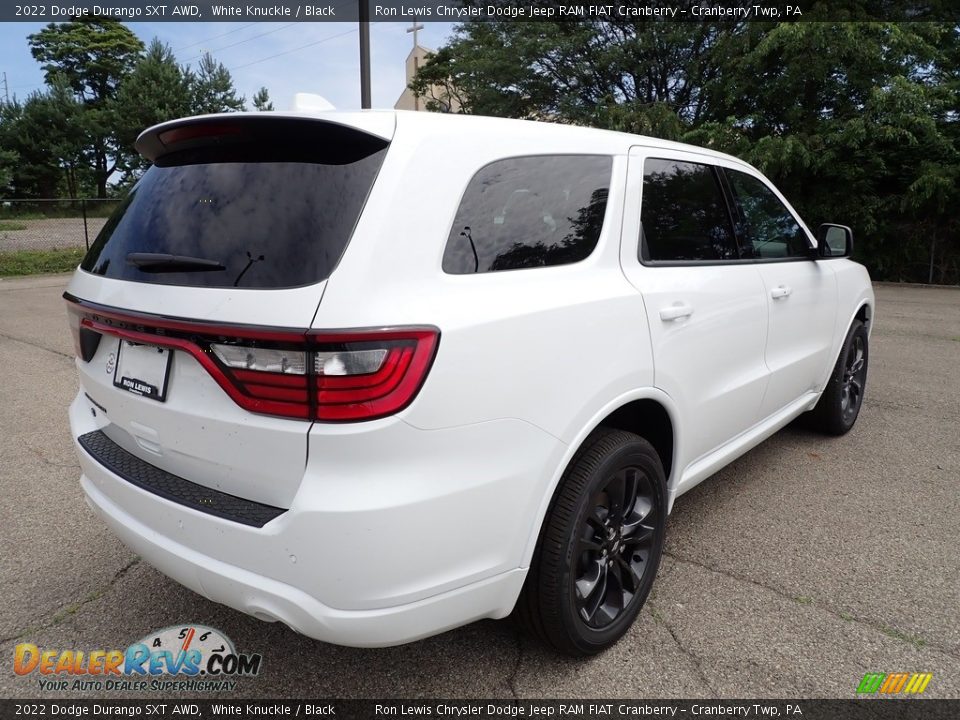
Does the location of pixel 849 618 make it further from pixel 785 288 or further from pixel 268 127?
pixel 268 127

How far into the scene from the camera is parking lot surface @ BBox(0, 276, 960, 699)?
7.02 feet

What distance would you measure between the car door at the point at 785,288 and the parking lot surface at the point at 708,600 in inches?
23.2

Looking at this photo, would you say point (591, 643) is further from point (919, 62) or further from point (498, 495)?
point (919, 62)

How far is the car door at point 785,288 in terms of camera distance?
318 centimetres

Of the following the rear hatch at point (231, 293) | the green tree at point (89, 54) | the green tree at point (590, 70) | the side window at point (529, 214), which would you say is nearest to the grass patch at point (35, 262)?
the green tree at point (590, 70)

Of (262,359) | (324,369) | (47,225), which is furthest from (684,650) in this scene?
(47,225)

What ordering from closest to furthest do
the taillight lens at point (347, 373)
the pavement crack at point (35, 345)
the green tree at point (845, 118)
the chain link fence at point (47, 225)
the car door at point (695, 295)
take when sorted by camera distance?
the taillight lens at point (347, 373), the car door at point (695, 295), the pavement crack at point (35, 345), the green tree at point (845, 118), the chain link fence at point (47, 225)

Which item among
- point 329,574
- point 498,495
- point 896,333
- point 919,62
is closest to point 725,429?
point 498,495

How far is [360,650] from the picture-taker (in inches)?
90.4

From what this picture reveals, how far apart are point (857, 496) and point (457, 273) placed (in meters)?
2.81

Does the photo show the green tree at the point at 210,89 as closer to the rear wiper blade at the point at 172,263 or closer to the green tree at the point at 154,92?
the green tree at the point at 154,92

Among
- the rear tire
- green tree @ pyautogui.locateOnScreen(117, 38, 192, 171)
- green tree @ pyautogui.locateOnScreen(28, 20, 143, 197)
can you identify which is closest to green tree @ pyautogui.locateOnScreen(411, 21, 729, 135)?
the rear tire

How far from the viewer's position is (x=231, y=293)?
1683mm

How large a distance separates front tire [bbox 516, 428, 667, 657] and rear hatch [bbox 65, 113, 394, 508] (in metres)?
0.82
